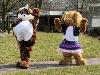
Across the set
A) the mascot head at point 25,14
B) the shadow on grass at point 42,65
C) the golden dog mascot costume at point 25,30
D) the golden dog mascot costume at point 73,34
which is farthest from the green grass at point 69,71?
the mascot head at point 25,14

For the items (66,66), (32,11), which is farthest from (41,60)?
(32,11)

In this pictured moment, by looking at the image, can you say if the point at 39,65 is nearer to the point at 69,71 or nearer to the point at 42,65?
the point at 42,65

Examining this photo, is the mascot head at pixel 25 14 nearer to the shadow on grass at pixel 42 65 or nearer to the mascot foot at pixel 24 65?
the mascot foot at pixel 24 65

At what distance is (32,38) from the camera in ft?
32.4

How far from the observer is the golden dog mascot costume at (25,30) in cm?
968

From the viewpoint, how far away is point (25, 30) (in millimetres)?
9648

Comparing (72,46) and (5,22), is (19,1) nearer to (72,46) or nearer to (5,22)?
(5,22)

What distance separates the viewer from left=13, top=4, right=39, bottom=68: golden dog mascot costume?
9.68m

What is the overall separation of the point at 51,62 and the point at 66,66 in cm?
92

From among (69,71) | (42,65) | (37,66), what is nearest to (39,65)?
(42,65)

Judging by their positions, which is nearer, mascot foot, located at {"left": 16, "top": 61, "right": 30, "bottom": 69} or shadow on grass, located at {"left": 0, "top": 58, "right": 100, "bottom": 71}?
mascot foot, located at {"left": 16, "top": 61, "right": 30, "bottom": 69}

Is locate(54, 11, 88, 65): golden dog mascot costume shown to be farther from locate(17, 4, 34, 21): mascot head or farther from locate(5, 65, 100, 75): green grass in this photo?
locate(17, 4, 34, 21): mascot head

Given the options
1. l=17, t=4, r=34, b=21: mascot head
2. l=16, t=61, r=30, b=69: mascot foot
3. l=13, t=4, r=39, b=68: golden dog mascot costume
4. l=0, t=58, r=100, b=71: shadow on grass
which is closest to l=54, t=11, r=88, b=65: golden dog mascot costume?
l=0, t=58, r=100, b=71: shadow on grass

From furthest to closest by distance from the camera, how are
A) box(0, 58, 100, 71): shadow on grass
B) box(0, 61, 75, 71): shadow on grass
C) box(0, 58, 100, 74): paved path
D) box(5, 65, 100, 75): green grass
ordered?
box(0, 58, 100, 71): shadow on grass → box(0, 61, 75, 71): shadow on grass → box(0, 58, 100, 74): paved path → box(5, 65, 100, 75): green grass
